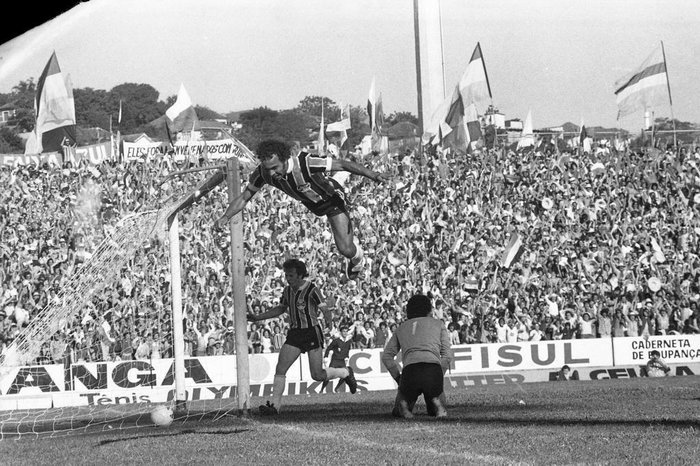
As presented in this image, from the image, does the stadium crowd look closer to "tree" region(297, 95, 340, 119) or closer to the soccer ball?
"tree" region(297, 95, 340, 119)

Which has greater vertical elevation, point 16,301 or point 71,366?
point 16,301

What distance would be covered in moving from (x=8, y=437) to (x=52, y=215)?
1432 cm

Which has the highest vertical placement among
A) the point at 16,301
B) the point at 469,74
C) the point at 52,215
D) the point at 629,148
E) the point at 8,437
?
the point at 469,74

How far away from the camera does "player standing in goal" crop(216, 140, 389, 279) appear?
9.67 metres

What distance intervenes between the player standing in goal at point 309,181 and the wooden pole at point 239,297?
64 centimetres

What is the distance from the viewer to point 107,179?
2638cm

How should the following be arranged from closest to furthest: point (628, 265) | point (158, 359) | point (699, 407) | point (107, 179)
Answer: point (699, 407) < point (158, 359) < point (628, 265) < point (107, 179)

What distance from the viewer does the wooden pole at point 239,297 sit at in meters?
10.8

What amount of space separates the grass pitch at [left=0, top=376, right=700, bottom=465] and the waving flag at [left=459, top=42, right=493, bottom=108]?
1951 cm

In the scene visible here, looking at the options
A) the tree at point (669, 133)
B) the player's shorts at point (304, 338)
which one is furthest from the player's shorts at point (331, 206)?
the tree at point (669, 133)

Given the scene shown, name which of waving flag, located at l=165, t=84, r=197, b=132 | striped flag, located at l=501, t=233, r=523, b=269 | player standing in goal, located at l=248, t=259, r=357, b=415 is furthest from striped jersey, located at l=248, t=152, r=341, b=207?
waving flag, located at l=165, t=84, r=197, b=132

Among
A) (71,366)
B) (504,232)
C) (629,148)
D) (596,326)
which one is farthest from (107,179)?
(629,148)

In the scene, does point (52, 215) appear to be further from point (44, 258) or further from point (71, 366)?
point (71, 366)

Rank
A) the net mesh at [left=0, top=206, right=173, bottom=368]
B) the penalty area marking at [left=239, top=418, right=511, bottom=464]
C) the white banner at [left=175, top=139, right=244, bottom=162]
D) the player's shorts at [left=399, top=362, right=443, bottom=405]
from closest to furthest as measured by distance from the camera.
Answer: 1. the penalty area marking at [left=239, top=418, right=511, bottom=464]
2. the player's shorts at [left=399, top=362, right=443, bottom=405]
3. the net mesh at [left=0, top=206, right=173, bottom=368]
4. the white banner at [left=175, top=139, right=244, bottom=162]
